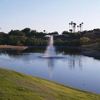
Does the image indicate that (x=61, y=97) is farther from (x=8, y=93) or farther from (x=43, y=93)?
(x=8, y=93)

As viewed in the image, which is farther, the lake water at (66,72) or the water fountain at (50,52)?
the water fountain at (50,52)

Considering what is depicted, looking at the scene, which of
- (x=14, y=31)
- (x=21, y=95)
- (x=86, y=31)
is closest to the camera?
(x=21, y=95)

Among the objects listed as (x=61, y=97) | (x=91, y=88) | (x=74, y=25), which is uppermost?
(x=74, y=25)

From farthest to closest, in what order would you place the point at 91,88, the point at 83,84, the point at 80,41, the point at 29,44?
the point at 29,44, the point at 80,41, the point at 83,84, the point at 91,88

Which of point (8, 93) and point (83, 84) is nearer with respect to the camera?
point (8, 93)

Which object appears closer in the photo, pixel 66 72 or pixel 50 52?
pixel 66 72

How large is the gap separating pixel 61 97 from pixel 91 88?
16.8 meters

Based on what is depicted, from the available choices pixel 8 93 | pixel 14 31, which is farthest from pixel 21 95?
pixel 14 31

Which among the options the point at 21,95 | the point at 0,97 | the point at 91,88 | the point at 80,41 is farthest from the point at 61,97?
the point at 80,41

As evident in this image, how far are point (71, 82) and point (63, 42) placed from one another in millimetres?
119656

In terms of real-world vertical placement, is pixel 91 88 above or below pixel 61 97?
below

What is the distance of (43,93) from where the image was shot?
58.8 feet

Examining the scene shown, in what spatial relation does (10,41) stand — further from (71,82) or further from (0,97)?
(0,97)

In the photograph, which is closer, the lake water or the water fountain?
the lake water
